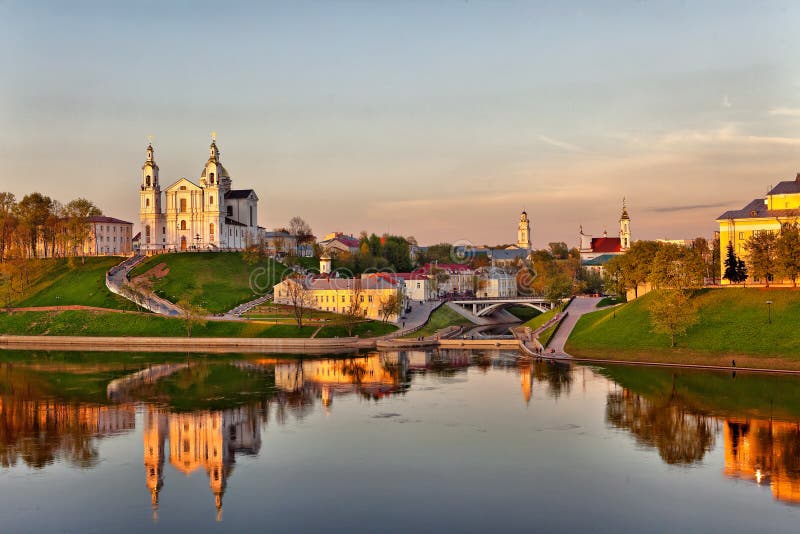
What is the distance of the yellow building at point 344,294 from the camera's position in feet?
351

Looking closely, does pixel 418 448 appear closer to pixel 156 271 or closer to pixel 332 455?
pixel 332 455

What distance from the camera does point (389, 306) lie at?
10256 cm

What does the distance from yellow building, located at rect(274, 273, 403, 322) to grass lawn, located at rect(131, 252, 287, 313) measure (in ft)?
22.6

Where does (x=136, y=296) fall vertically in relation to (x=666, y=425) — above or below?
above

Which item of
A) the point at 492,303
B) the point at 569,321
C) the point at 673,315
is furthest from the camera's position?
the point at 492,303

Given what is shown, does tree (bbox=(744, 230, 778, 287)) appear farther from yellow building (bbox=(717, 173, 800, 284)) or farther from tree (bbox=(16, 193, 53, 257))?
tree (bbox=(16, 193, 53, 257))

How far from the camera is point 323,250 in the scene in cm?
14988

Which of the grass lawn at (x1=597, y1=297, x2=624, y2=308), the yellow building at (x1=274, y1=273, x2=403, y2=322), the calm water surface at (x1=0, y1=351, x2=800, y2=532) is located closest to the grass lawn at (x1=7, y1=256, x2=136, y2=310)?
the yellow building at (x1=274, y1=273, x2=403, y2=322)

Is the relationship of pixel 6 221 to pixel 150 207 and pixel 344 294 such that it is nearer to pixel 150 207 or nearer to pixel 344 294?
pixel 150 207

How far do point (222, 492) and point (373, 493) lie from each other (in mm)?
6581

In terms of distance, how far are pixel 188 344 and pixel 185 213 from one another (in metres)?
46.8

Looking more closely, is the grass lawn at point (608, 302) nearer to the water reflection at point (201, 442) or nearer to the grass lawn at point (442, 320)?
the grass lawn at point (442, 320)

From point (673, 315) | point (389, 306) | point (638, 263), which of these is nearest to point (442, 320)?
point (389, 306)

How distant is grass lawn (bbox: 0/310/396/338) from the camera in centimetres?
9400
